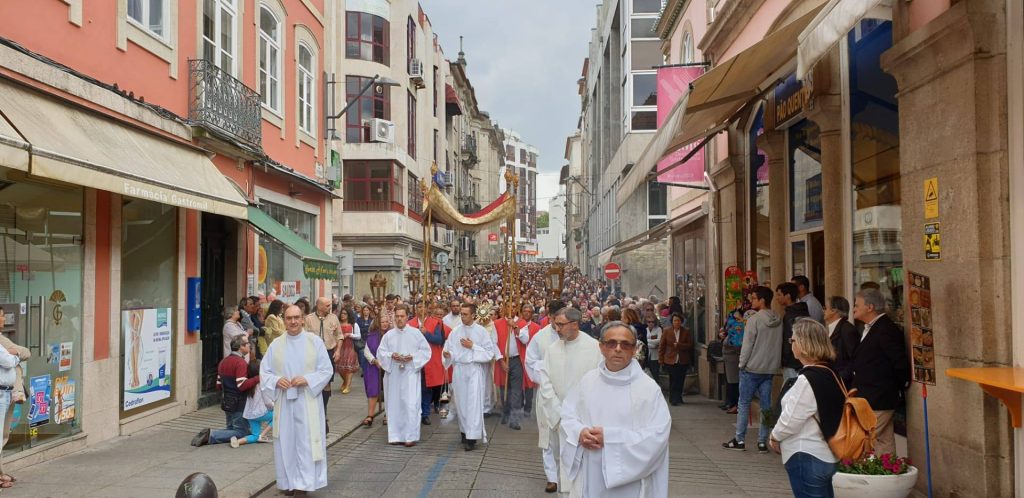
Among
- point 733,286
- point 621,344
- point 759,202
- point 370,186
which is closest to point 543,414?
point 621,344

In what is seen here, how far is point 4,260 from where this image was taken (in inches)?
323

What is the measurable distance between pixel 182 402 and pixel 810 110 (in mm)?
9582

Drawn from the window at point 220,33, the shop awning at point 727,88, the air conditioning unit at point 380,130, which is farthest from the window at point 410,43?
the shop awning at point 727,88

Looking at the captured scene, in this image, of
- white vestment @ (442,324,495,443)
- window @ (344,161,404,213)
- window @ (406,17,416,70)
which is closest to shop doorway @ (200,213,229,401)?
white vestment @ (442,324,495,443)

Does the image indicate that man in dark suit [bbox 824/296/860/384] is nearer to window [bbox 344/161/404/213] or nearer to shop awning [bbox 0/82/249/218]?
shop awning [bbox 0/82/249/218]

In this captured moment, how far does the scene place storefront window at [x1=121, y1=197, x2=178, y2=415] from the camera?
10.5m

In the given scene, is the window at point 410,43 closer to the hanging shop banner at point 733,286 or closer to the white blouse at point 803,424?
the hanging shop banner at point 733,286

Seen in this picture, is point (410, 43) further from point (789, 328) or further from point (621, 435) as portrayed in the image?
point (621, 435)

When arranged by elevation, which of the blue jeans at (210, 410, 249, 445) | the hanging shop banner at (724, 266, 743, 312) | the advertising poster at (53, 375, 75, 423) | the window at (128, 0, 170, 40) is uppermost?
the window at (128, 0, 170, 40)

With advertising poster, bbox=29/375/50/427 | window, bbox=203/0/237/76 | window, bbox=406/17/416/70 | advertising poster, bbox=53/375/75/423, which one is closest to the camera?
advertising poster, bbox=29/375/50/427

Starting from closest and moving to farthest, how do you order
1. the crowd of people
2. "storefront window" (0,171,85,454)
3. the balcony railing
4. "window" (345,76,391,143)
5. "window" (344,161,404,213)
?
the crowd of people
"storefront window" (0,171,85,454)
the balcony railing
"window" (344,161,404,213)
"window" (345,76,391,143)

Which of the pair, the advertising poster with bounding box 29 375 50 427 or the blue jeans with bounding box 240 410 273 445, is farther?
the blue jeans with bounding box 240 410 273 445

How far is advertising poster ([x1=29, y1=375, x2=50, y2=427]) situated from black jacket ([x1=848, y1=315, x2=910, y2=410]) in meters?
8.18

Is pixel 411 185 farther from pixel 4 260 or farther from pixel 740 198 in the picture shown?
pixel 4 260
